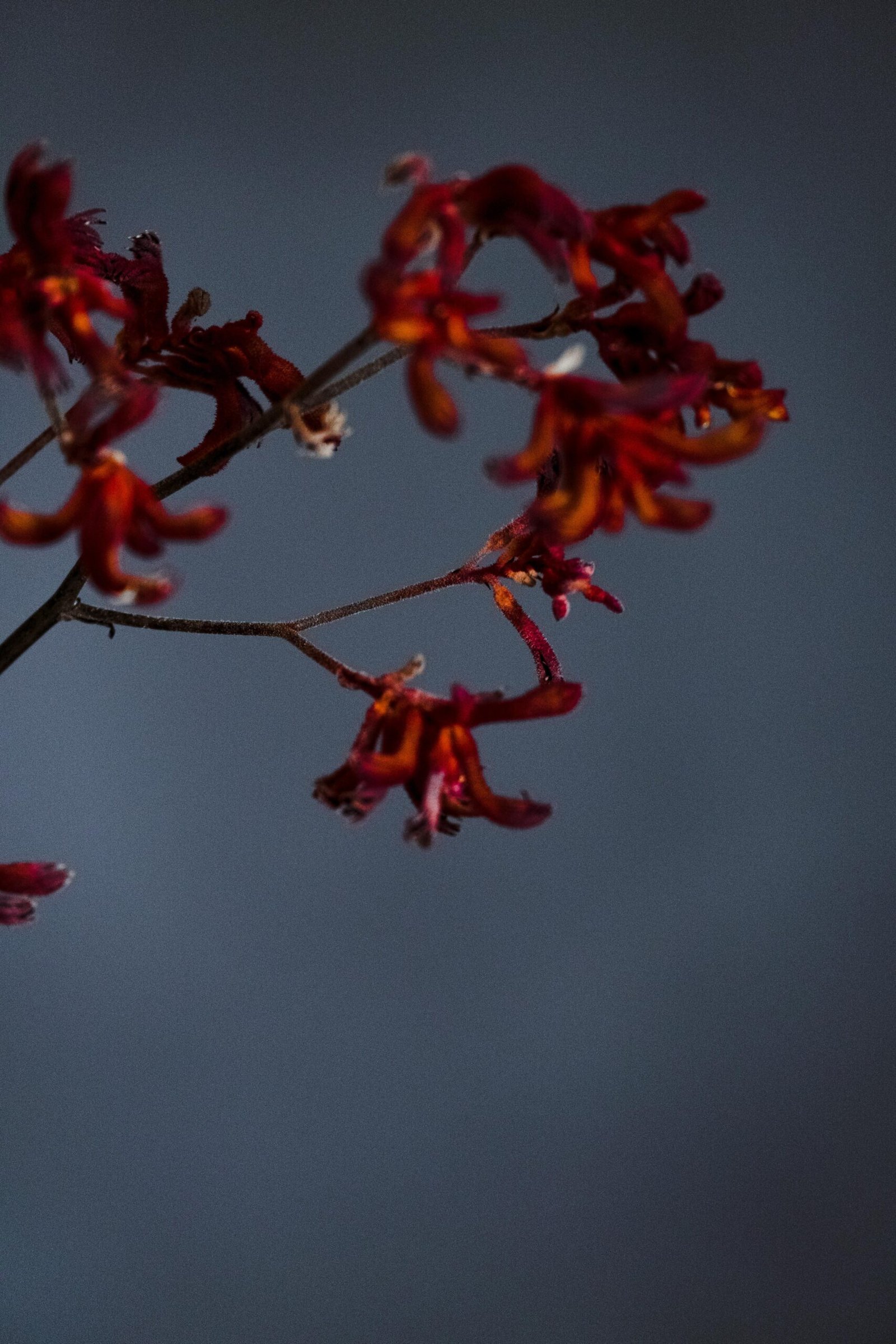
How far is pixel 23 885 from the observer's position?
1.44 ft

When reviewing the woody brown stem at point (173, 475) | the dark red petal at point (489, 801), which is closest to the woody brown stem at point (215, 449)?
the woody brown stem at point (173, 475)

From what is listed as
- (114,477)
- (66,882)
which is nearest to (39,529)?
(114,477)

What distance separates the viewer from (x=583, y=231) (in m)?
0.39

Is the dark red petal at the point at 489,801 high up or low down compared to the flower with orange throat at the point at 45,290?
down

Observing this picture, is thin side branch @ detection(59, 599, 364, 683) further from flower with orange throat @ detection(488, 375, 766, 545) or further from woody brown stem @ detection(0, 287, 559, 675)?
flower with orange throat @ detection(488, 375, 766, 545)

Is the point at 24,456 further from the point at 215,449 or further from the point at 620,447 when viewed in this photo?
the point at 620,447

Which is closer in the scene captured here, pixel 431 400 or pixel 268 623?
pixel 431 400

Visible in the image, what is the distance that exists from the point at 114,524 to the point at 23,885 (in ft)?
0.44

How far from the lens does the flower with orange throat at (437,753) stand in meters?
0.44

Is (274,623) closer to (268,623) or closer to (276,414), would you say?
(268,623)

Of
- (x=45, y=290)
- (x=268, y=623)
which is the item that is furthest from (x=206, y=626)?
(x=45, y=290)

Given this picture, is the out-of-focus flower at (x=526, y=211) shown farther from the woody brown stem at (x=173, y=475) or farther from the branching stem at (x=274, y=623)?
the branching stem at (x=274, y=623)

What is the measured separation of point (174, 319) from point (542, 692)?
0.19 meters

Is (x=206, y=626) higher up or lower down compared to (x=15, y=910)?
higher up
